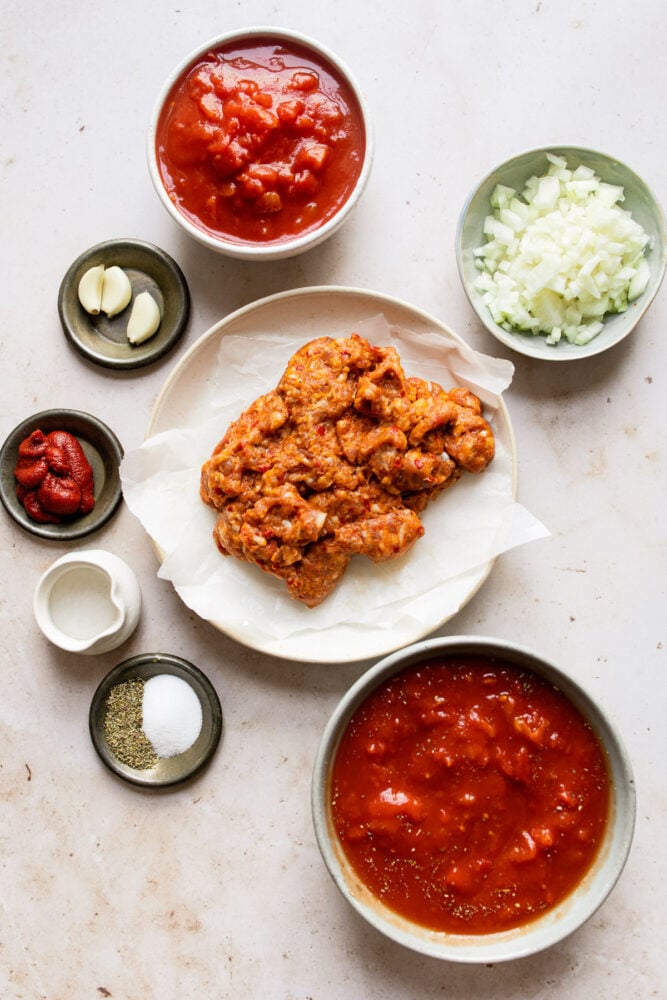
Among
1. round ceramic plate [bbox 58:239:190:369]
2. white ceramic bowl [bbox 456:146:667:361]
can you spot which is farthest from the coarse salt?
white ceramic bowl [bbox 456:146:667:361]

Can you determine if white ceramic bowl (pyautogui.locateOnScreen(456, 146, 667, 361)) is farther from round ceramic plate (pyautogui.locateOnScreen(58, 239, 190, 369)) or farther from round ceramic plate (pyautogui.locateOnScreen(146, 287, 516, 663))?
round ceramic plate (pyautogui.locateOnScreen(58, 239, 190, 369))

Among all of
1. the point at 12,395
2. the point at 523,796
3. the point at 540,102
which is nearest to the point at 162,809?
the point at 523,796

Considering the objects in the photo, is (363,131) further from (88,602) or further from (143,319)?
(88,602)

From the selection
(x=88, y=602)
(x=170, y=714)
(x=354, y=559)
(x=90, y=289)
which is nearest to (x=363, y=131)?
(x=90, y=289)

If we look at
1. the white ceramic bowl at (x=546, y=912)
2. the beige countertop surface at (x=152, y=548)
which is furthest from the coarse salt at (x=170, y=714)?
the white ceramic bowl at (x=546, y=912)

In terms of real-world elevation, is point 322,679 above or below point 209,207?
below

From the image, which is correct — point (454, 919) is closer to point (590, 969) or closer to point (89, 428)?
point (590, 969)

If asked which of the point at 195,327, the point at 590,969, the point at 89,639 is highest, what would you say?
the point at 195,327
